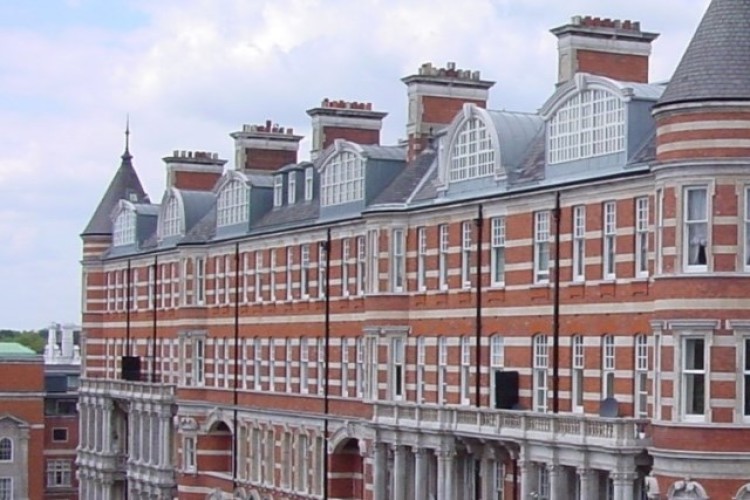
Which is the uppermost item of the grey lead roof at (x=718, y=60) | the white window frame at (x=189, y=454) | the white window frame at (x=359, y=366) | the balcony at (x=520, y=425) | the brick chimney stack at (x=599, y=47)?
the brick chimney stack at (x=599, y=47)

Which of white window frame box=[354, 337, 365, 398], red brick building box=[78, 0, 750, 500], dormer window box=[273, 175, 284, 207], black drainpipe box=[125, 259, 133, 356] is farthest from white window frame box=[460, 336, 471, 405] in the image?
black drainpipe box=[125, 259, 133, 356]

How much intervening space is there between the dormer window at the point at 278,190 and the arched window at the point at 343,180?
20.9 ft

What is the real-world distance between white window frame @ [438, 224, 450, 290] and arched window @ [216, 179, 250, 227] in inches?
715

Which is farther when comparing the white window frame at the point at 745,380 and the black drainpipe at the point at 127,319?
the black drainpipe at the point at 127,319

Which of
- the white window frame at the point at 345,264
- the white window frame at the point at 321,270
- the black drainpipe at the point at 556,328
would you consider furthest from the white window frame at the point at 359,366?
the black drainpipe at the point at 556,328

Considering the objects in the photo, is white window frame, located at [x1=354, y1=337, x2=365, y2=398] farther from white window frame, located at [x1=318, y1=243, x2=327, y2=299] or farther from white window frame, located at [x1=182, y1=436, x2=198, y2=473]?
white window frame, located at [x1=182, y1=436, x2=198, y2=473]

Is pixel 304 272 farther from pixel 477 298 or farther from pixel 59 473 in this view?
pixel 59 473

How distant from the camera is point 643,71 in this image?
48.8 meters

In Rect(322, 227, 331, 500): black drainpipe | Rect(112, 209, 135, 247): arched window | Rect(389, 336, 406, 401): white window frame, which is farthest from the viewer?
Rect(112, 209, 135, 247): arched window

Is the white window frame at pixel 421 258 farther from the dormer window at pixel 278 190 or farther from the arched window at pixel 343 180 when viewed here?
the dormer window at pixel 278 190

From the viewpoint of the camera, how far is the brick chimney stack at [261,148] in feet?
240

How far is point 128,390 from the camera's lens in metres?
80.1

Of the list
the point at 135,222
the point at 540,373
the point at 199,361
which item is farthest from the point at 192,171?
the point at 540,373

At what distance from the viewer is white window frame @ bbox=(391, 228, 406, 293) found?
52.5m
